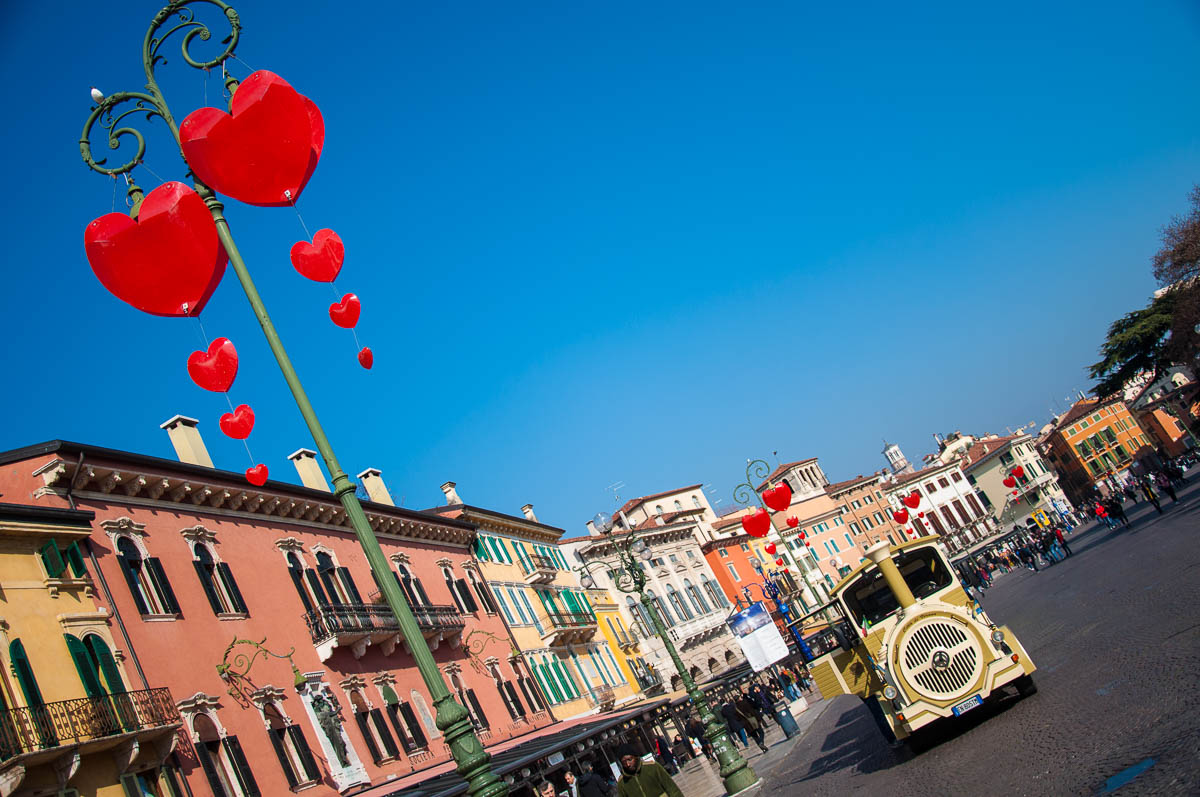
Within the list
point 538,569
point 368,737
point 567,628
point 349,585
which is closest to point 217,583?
point 368,737

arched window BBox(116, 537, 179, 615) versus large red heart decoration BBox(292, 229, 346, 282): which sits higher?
arched window BBox(116, 537, 179, 615)

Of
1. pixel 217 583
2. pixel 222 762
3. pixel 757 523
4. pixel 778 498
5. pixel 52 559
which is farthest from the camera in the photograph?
pixel 757 523

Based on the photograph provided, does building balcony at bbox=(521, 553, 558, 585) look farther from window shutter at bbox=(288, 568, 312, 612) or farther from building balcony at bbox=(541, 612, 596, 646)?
window shutter at bbox=(288, 568, 312, 612)

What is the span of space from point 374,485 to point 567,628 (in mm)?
11632

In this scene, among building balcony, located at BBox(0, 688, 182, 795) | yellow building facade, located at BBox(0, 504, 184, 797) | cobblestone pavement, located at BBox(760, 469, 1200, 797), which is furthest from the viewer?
yellow building facade, located at BBox(0, 504, 184, 797)

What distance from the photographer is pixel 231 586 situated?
22.0 metres

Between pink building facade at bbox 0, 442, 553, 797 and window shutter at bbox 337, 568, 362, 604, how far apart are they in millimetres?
64

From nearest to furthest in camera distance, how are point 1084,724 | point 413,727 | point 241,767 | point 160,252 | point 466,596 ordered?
point 160,252, point 1084,724, point 241,767, point 413,727, point 466,596

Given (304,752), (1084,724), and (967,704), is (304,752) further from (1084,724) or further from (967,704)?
(1084,724)

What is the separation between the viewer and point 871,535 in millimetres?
104188

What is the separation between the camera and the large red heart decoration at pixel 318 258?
8344 mm

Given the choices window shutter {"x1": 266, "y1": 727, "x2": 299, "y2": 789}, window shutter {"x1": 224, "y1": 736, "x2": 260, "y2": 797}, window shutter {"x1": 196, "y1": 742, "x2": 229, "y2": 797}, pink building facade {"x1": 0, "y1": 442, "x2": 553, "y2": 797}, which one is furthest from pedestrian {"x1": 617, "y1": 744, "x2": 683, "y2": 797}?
window shutter {"x1": 266, "y1": 727, "x2": 299, "y2": 789}

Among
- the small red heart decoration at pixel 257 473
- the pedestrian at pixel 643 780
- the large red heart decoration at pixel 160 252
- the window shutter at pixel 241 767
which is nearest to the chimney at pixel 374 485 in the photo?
the window shutter at pixel 241 767

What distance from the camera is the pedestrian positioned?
10328 mm
